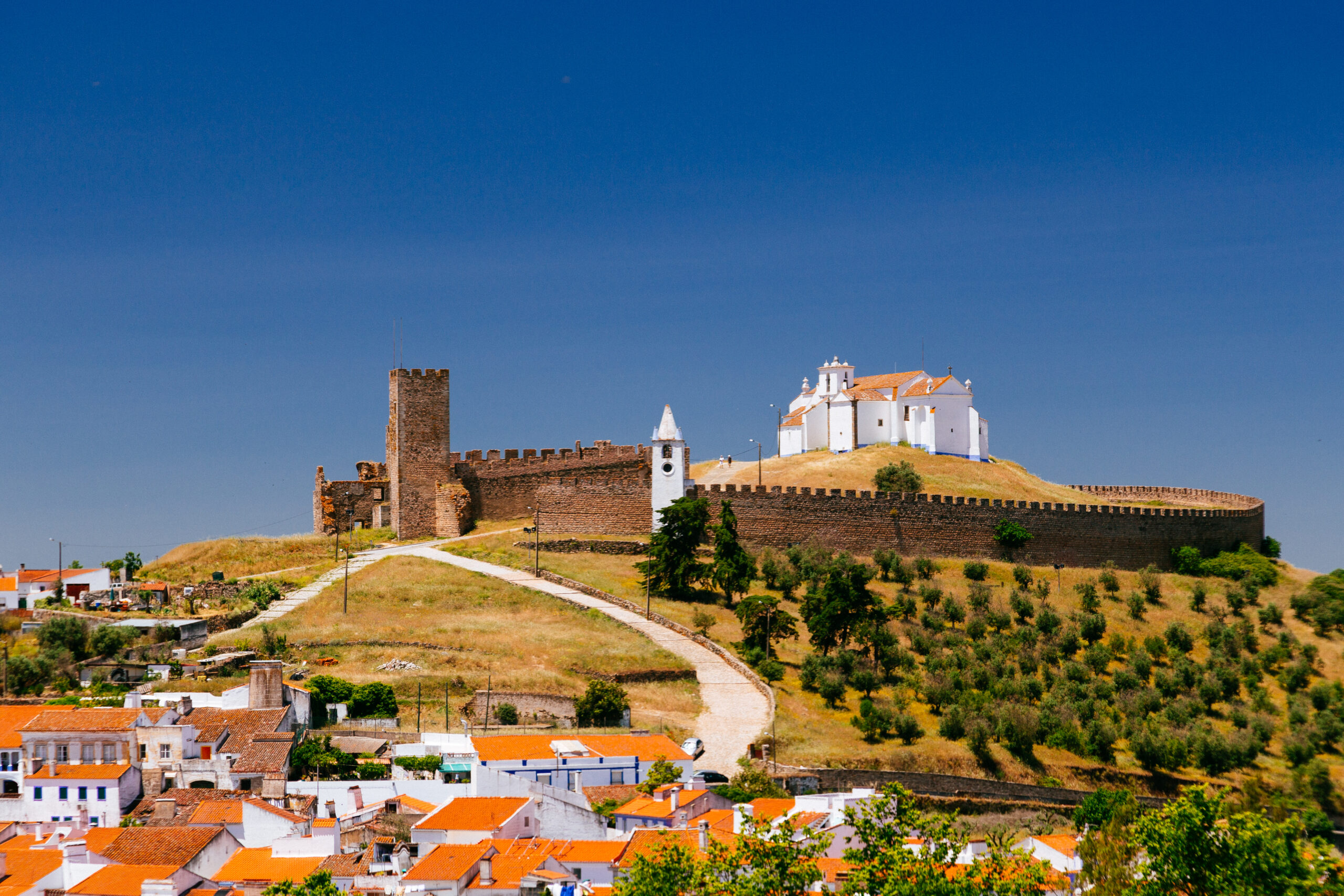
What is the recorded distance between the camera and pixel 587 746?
2703 cm

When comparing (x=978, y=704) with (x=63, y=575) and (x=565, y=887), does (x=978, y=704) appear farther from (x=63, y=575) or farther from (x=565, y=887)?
(x=63, y=575)

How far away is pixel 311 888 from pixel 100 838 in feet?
21.9

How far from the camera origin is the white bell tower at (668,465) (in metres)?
43.3

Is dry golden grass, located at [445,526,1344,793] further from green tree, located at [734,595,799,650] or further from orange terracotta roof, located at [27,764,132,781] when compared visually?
orange terracotta roof, located at [27,764,132,781]

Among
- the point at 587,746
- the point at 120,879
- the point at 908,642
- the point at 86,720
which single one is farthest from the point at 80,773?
the point at 908,642

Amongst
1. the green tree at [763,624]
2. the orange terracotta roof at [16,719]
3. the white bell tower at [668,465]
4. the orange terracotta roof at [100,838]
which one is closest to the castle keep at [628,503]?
the white bell tower at [668,465]

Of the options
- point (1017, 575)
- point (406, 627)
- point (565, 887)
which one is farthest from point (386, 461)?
point (565, 887)

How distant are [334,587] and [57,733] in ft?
37.9

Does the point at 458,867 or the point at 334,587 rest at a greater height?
the point at 334,587

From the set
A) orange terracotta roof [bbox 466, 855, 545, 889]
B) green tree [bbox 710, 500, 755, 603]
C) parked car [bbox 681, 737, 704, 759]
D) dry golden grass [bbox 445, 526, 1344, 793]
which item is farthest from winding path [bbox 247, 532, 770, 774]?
orange terracotta roof [bbox 466, 855, 545, 889]

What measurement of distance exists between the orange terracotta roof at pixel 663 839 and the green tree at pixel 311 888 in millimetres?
4142

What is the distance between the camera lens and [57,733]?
2625 centimetres

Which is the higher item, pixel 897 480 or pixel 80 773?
pixel 897 480

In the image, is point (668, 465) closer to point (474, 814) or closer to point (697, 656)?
point (697, 656)
